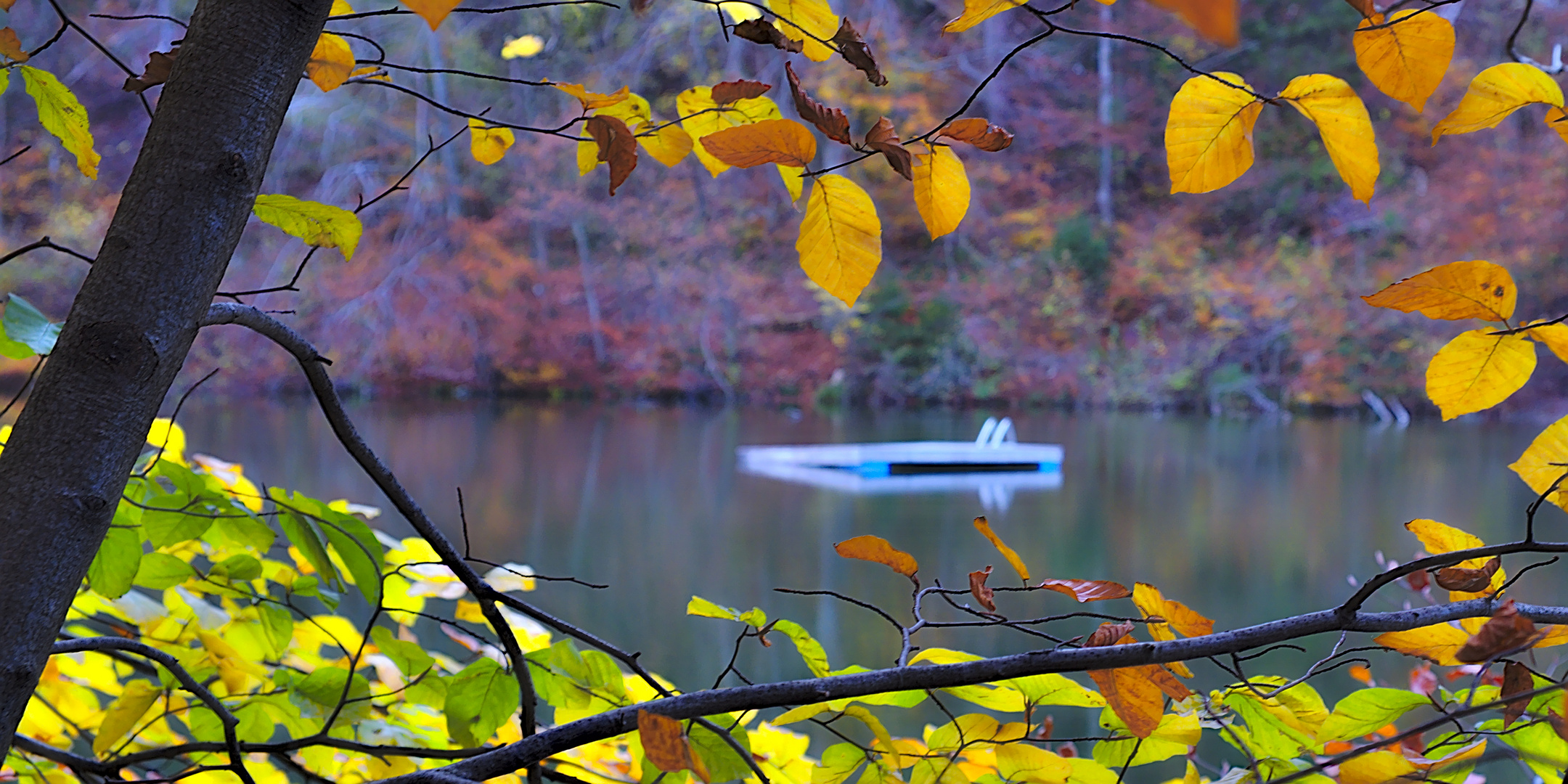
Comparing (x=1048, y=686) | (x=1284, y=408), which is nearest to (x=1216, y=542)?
(x=1048, y=686)

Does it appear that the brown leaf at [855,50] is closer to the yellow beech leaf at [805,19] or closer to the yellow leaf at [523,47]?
the yellow beech leaf at [805,19]

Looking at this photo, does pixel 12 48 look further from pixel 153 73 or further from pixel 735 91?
pixel 735 91

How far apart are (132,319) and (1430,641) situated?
0.87 feet

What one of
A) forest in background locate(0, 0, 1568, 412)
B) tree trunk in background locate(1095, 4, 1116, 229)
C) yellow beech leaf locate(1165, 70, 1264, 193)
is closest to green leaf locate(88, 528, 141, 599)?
yellow beech leaf locate(1165, 70, 1264, 193)

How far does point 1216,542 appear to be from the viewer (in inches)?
108

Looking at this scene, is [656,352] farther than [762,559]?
Yes

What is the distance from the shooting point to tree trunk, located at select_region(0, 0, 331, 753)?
0.60 ft

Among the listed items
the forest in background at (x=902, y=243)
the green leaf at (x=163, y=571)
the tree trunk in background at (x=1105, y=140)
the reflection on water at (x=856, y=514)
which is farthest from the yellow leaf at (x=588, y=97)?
the tree trunk in background at (x=1105, y=140)

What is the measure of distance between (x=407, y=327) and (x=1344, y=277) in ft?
17.3

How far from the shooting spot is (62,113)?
0.27 m

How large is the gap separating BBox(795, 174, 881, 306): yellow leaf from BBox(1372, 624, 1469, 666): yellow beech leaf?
0.14 m

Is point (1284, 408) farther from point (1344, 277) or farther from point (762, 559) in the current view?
point (762, 559)

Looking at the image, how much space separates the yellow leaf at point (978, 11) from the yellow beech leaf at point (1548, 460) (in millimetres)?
143

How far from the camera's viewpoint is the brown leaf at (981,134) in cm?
22
